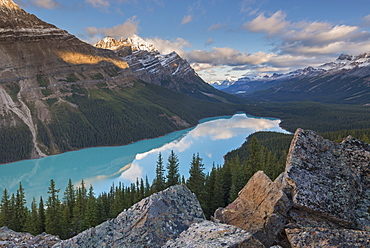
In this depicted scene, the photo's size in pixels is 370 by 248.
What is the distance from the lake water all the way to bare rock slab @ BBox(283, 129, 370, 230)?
238 ft

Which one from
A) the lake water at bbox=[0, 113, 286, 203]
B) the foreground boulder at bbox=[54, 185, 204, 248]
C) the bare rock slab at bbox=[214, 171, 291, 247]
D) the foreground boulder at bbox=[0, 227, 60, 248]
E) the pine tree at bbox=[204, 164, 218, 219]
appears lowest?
the lake water at bbox=[0, 113, 286, 203]

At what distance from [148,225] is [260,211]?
6056 millimetres

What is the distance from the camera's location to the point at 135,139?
158500mm

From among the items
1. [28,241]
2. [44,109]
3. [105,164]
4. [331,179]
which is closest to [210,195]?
[28,241]

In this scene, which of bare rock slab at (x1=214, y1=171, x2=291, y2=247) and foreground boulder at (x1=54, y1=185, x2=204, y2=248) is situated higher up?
foreground boulder at (x1=54, y1=185, x2=204, y2=248)

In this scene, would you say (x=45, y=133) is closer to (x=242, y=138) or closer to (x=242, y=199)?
(x=242, y=138)

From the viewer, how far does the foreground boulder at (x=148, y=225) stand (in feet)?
27.6

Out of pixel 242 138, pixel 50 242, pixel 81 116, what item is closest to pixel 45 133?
pixel 81 116

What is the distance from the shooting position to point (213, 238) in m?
7.11

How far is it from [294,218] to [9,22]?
237m

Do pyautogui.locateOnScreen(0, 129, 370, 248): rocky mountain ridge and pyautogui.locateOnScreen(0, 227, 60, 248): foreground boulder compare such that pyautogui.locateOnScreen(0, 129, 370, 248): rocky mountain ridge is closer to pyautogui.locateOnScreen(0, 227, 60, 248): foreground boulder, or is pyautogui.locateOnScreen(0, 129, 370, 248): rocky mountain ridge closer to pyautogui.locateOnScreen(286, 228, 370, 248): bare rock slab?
pyautogui.locateOnScreen(286, 228, 370, 248): bare rock slab

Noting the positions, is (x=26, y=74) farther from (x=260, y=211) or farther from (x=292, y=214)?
(x=292, y=214)

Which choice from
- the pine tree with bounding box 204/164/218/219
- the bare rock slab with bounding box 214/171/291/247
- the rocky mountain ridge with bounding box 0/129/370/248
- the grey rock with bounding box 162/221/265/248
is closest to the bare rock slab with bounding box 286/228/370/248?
the rocky mountain ridge with bounding box 0/129/370/248

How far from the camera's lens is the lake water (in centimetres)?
8525
